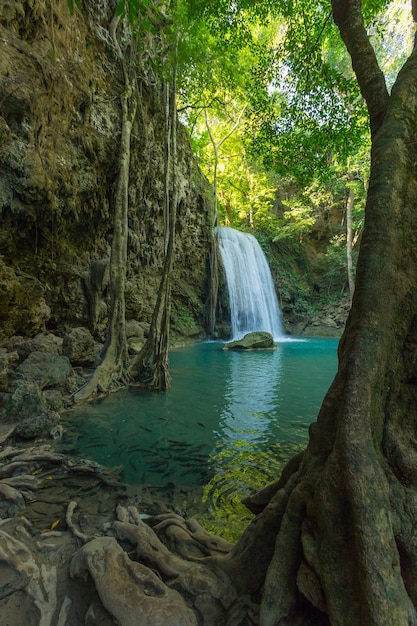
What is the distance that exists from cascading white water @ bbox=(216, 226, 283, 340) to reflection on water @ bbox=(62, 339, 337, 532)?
10.7m

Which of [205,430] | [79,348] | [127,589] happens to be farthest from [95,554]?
[79,348]

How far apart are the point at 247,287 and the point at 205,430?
633 inches

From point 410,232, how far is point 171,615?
2.37 metres

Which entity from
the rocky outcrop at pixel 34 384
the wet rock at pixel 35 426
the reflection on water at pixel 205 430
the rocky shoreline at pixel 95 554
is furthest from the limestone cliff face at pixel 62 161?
the rocky shoreline at pixel 95 554

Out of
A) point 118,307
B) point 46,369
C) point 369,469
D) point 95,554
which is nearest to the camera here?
point 369,469

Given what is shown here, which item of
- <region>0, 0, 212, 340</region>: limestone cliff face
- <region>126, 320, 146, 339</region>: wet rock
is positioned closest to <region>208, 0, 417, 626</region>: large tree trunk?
<region>0, 0, 212, 340</region>: limestone cliff face

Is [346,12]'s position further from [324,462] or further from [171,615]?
[171,615]

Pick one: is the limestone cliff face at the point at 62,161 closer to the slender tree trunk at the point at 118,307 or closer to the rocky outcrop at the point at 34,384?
the rocky outcrop at the point at 34,384

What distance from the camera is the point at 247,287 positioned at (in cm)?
2055

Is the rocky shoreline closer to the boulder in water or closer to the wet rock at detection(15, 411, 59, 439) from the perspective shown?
the wet rock at detection(15, 411, 59, 439)

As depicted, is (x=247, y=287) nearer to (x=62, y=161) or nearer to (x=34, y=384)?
(x=62, y=161)

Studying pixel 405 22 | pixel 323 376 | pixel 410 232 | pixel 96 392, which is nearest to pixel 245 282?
pixel 323 376

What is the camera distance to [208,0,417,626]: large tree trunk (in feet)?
4.51

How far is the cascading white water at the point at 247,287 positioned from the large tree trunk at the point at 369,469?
17.2 meters
